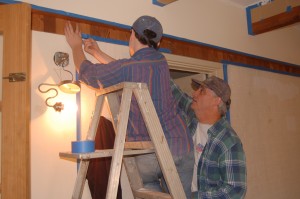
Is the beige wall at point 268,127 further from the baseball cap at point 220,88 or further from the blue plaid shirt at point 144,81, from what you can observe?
the blue plaid shirt at point 144,81

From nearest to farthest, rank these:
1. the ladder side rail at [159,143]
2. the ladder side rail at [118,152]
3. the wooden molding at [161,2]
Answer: the ladder side rail at [118,152]
the ladder side rail at [159,143]
the wooden molding at [161,2]

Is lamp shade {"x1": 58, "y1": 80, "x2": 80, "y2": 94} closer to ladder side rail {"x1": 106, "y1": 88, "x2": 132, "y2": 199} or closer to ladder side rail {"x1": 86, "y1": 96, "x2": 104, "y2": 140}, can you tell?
ladder side rail {"x1": 86, "y1": 96, "x2": 104, "y2": 140}

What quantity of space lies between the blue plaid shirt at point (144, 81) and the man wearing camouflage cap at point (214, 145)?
11.5 inches

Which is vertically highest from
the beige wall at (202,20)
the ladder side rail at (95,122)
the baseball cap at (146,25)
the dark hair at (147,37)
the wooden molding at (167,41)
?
the beige wall at (202,20)

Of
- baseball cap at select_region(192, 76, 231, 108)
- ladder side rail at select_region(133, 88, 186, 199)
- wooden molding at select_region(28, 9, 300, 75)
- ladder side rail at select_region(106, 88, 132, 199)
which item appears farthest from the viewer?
baseball cap at select_region(192, 76, 231, 108)

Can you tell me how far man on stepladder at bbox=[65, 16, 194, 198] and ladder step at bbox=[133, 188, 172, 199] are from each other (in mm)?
66

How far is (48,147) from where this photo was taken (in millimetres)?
1677

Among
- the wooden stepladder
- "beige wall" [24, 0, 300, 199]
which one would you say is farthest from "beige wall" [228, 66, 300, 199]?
the wooden stepladder

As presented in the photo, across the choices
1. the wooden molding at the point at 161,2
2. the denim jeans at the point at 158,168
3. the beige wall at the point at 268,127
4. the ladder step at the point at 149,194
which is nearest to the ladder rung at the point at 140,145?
the denim jeans at the point at 158,168

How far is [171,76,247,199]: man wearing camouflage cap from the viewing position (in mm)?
1625

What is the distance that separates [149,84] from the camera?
56.9 inches

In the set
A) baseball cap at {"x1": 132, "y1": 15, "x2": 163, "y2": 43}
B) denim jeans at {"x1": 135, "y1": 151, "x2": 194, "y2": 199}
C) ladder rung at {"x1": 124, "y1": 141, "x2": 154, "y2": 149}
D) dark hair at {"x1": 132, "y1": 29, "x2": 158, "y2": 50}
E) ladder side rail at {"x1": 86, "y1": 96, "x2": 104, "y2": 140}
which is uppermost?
A: baseball cap at {"x1": 132, "y1": 15, "x2": 163, "y2": 43}

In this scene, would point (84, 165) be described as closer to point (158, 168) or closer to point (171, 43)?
point (158, 168)

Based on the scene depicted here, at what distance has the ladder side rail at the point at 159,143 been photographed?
1277 millimetres
